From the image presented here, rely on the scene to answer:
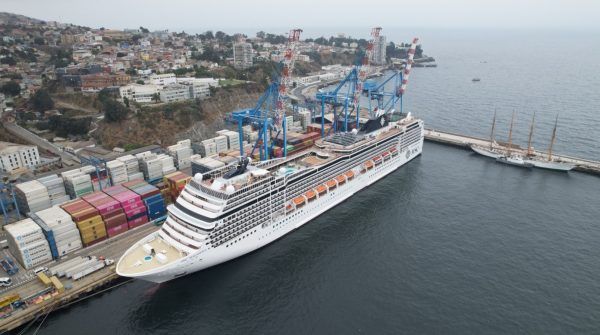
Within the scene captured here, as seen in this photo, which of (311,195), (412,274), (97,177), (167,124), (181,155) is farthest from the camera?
(167,124)

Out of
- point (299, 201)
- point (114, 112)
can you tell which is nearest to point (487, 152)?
point (299, 201)

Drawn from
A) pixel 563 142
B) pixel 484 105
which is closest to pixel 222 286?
pixel 563 142

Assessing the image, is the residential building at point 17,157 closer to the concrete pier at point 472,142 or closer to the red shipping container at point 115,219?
the red shipping container at point 115,219

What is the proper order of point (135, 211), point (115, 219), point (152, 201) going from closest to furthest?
1. point (115, 219)
2. point (135, 211)
3. point (152, 201)

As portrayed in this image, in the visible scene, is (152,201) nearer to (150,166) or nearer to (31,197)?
(150,166)

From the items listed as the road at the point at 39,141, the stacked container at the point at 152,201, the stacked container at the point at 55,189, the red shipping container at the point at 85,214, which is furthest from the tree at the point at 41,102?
the red shipping container at the point at 85,214

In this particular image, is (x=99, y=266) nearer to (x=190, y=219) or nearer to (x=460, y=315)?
(x=190, y=219)

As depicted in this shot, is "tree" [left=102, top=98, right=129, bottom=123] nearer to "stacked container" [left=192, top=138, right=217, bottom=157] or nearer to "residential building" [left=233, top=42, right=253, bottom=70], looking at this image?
"stacked container" [left=192, top=138, right=217, bottom=157]
